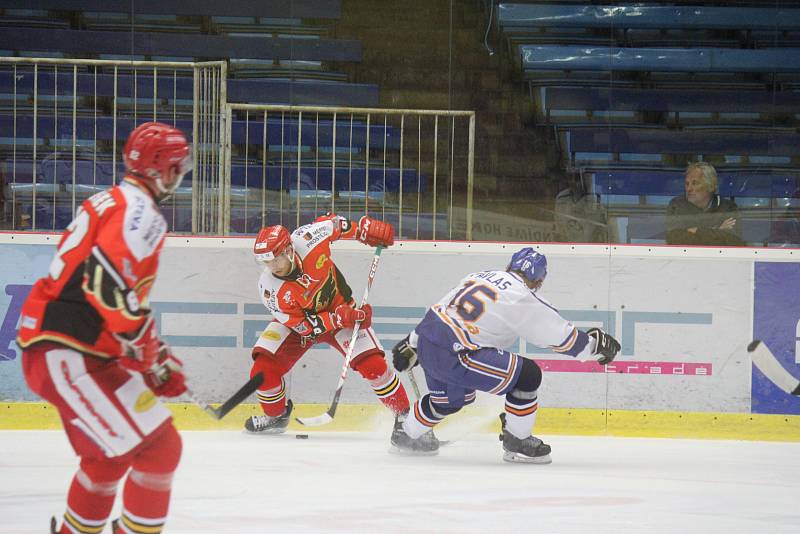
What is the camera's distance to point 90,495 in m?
2.31

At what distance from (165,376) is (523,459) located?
218 centimetres

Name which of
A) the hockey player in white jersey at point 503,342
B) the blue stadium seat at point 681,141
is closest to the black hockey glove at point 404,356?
the hockey player in white jersey at point 503,342

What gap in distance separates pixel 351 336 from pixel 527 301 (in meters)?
0.99

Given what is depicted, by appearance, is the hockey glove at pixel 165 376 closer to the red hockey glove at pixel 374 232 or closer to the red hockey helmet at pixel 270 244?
the red hockey helmet at pixel 270 244

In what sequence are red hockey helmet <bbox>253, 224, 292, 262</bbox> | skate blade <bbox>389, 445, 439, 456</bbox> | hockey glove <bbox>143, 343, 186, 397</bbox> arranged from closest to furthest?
hockey glove <bbox>143, 343, 186, 397</bbox> < skate blade <bbox>389, 445, 439, 456</bbox> < red hockey helmet <bbox>253, 224, 292, 262</bbox>

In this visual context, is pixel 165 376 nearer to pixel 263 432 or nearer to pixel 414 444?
pixel 414 444

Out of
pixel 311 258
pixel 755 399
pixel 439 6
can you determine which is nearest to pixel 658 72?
pixel 439 6

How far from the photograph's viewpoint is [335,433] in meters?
4.95

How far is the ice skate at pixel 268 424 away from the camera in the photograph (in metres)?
4.82

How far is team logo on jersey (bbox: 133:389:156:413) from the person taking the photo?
90.0 inches

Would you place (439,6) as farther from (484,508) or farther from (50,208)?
(484,508)

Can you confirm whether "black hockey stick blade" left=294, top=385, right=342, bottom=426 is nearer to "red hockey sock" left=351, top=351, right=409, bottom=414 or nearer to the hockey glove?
"red hockey sock" left=351, top=351, right=409, bottom=414

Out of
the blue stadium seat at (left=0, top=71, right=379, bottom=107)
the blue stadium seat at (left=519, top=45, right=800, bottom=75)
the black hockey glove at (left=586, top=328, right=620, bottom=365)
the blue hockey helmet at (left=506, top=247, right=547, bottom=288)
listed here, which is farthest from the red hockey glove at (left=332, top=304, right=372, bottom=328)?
the blue stadium seat at (left=519, top=45, right=800, bottom=75)

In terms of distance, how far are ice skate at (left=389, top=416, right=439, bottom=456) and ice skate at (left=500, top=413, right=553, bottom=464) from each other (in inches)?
11.7
